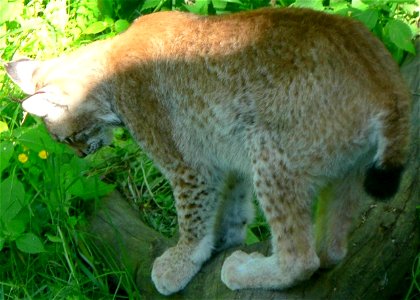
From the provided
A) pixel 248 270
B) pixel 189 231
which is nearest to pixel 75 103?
pixel 189 231

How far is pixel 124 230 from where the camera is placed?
423 centimetres

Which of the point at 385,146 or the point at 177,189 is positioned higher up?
the point at 385,146

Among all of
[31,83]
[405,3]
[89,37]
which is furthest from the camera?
[89,37]

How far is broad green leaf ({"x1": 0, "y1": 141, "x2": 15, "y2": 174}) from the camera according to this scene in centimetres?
423

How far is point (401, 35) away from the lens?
4426mm

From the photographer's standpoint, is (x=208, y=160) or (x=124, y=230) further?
(x=124, y=230)

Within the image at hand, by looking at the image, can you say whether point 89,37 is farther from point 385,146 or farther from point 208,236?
point 385,146

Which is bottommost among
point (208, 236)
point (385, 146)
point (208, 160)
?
point (208, 236)

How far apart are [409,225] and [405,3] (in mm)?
1526

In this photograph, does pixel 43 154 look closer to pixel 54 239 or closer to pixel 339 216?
pixel 54 239

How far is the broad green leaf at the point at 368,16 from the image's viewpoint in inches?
175

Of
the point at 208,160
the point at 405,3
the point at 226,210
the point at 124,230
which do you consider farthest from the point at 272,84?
the point at 405,3

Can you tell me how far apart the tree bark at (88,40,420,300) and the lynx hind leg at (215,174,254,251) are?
0.10m

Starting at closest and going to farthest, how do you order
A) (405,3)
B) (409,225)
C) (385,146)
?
(385,146)
(409,225)
(405,3)
